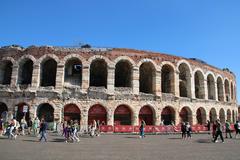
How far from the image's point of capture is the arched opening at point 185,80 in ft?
86.7

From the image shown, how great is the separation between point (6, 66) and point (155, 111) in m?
15.9

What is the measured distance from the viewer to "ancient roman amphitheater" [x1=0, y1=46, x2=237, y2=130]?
2168 cm

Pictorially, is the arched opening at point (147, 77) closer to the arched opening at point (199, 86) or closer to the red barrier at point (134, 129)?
the red barrier at point (134, 129)

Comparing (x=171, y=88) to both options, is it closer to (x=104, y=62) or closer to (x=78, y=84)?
(x=104, y=62)

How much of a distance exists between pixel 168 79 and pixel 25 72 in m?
15.5

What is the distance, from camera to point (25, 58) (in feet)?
74.9

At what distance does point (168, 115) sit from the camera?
25172 mm

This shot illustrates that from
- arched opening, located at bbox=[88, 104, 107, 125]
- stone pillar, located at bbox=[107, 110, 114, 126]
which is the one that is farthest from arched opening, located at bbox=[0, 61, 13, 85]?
stone pillar, located at bbox=[107, 110, 114, 126]

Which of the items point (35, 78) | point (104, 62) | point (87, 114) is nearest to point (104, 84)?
point (104, 62)

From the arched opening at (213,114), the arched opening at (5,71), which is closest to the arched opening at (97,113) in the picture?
the arched opening at (5,71)

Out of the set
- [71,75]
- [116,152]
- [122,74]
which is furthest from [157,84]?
[116,152]

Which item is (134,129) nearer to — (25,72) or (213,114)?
(25,72)

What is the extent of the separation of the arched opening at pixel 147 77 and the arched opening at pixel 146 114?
82.0 inches

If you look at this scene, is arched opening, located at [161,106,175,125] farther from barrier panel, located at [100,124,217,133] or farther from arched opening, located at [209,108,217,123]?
arched opening, located at [209,108,217,123]
